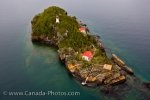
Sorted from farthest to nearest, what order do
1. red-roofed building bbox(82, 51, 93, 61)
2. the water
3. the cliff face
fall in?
1. red-roofed building bbox(82, 51, 93, 61)
2. the cliff face
3. the water

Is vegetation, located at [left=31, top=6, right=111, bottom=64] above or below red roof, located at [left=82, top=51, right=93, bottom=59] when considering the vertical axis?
above

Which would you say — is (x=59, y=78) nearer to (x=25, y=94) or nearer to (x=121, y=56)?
(x=25, y=94)

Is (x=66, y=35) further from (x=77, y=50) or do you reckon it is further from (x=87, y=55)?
(x=87, y=55)

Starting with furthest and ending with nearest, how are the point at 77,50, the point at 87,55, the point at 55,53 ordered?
the point at 55,53 < the point at 77,50 < the point at 87,55

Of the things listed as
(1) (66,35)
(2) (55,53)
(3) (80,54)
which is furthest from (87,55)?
(1) (66,35)

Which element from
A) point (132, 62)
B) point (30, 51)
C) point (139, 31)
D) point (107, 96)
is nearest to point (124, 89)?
point (107, 96)

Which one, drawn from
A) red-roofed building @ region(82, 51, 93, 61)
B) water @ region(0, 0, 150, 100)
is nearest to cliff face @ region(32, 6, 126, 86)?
red-roofed building @ region(82, 51, 93, 61)

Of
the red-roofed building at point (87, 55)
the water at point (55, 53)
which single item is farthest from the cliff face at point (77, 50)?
the water at point (55, 53)

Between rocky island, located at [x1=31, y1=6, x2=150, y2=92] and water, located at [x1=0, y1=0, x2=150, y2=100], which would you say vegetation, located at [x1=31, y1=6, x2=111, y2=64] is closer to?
rocky island, located at [x1=31, y1=6, x2=150, y2=92]
